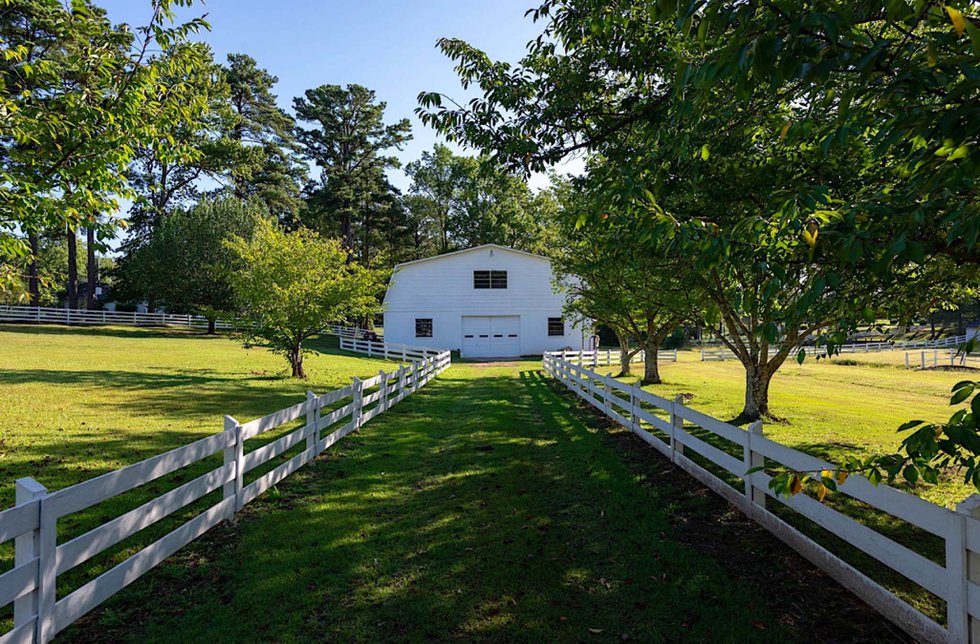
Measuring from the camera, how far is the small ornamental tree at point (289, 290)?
16.8 metres

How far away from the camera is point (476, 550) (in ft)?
15.4

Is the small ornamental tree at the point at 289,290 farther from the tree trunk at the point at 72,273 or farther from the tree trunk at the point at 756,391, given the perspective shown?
the tree trunk at the point at 72,273

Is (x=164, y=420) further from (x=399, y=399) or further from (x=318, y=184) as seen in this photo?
(x=318, y=184)

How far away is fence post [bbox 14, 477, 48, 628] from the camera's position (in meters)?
2.98

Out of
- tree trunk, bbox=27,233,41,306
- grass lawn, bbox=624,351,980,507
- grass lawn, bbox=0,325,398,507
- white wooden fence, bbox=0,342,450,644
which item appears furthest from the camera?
grass lawn, bbox=624,351,980,507

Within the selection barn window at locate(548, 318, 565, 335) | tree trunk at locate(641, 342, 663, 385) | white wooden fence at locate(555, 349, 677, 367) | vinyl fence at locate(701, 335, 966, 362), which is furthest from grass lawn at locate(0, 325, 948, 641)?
vinyl fence at locate(701, 335, 966, 362)

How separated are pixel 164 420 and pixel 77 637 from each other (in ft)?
23.0

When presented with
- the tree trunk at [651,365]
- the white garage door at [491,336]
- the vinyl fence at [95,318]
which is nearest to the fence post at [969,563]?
the tree trunk at [651,365]

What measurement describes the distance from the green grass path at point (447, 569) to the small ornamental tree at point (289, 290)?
10657 millimetres

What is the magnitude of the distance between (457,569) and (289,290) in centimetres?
1428

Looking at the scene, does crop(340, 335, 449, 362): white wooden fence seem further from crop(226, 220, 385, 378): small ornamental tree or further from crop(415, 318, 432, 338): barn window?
crop(226, 220, 385, 378): small ornamental tree

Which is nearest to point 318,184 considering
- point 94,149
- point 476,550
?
point 94,149

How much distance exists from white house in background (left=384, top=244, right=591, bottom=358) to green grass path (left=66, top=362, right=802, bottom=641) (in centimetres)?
2640

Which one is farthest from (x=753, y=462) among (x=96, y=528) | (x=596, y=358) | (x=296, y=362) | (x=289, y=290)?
(x=596, y=358)
